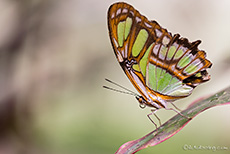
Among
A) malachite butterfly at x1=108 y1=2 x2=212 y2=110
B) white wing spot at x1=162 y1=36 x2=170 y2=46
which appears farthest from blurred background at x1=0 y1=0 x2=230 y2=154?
white wing spot at x1=162 y1=36 x2=170 y2=46

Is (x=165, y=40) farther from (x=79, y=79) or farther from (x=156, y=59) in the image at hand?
(x=79, y=79)

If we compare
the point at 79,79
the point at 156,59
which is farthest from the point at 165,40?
the point at 79,79

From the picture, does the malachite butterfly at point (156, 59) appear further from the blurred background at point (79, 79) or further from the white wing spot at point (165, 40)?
the blurred background at point (79, 79)

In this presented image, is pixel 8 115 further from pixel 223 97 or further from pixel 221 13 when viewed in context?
pixel 221 13

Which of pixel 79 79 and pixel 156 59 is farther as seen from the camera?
pixel 79 79

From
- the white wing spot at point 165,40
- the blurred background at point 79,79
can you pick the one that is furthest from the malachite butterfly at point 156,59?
the blurred background at point 79,79

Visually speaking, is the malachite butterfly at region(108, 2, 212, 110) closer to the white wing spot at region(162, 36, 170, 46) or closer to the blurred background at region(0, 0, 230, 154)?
the white wing spot at region(162, 36, 170, 46)
